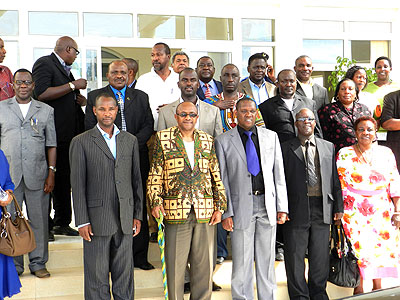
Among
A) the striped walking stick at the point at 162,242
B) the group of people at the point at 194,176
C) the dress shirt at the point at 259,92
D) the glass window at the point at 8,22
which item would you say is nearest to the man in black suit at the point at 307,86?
the group of people at the point at 194,176

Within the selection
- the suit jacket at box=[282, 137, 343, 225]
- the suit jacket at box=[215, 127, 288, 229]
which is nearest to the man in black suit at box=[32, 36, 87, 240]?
the suit jacket at box=[215, 127, 288, 229]

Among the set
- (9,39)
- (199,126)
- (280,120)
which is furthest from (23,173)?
(9,39)

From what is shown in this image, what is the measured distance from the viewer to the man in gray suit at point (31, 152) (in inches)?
217

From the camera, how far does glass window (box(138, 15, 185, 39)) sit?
424 inches

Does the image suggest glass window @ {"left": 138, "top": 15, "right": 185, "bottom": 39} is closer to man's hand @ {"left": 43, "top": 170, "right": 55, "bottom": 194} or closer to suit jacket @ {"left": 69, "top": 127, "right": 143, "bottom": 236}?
man's hand @ {"left": 43, "top": 170, "right": 55, "bottom": 194}

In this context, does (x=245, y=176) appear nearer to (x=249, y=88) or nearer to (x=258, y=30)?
(x=249, y=88)

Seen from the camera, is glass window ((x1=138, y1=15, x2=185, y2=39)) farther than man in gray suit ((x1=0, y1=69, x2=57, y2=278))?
Yes

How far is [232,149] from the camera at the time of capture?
538cm

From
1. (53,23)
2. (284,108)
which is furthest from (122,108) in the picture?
(53,23)

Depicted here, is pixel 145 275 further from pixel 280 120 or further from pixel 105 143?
pixel 280 120

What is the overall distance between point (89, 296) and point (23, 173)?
1409mm

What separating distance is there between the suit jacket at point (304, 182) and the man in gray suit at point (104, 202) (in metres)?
1.58

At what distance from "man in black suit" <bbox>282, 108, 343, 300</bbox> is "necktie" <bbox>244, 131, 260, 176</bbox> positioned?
1.38 feet

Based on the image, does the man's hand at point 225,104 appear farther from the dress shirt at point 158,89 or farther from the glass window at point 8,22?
the glass window at point 8,22
